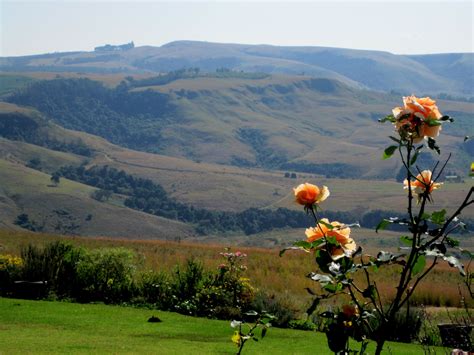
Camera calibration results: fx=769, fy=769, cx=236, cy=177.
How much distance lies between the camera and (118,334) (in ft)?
36.2

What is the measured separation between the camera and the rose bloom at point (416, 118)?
3.36 meters

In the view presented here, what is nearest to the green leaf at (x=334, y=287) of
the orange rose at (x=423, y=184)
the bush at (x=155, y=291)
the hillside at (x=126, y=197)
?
the orange rose at (x=423, y=184)

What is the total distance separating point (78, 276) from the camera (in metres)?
15.3

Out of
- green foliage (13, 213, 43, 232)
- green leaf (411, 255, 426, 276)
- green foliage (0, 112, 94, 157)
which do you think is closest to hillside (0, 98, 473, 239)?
green foliage (0, 112, 94, 157)

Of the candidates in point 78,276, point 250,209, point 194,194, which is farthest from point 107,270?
point 194,194

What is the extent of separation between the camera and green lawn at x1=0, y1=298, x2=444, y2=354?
9.62 meters

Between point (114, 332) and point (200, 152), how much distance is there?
616 ft

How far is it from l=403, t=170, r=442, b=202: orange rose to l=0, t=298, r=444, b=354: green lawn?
20.3 feet

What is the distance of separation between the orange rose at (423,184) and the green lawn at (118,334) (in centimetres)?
620

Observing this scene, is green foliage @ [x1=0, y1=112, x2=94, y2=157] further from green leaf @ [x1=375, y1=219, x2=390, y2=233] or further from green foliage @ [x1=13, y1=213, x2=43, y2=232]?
green leaf @ [x1=375, y1=219, x2=390, y2=233]

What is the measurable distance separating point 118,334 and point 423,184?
807 centimetres

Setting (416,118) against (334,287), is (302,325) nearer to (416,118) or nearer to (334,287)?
(334,287)

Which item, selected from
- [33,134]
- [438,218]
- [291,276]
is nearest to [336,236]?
[438,218]

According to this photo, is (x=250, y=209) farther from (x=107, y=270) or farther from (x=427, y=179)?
(x=427, y=179)
